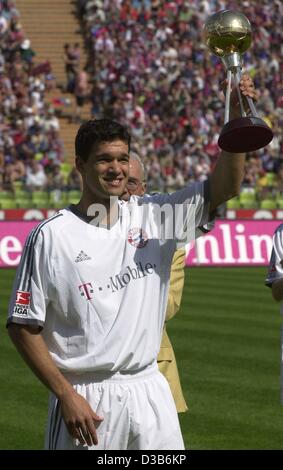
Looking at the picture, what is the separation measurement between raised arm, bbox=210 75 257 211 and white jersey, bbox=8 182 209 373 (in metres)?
0.07

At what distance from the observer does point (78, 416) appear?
14.4 ft

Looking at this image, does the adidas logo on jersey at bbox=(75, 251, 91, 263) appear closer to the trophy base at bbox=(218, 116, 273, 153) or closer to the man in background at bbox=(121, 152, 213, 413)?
the trophy base at bbox=(218, 116, 273, 153)

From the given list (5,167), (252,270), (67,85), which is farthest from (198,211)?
(67,85)

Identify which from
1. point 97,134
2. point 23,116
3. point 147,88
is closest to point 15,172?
point 23,116

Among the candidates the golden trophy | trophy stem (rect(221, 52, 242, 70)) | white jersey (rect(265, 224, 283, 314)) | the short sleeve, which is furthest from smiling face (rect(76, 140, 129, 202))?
white jersey (rect(265, 224, 283, 314))

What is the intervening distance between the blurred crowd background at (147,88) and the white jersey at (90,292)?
24197 millimetres

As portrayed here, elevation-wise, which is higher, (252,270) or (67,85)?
(67,85)

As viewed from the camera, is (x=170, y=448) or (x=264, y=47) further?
(x=264, y=47)

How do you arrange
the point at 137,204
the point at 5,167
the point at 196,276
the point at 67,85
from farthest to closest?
the point at 67,85 → the point at 5,167 → the point at 196,276 → the point at 137,204

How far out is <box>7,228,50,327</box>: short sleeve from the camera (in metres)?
4.49

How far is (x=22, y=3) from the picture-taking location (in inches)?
1481

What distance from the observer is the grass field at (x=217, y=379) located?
9.24 m

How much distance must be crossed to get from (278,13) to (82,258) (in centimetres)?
3587

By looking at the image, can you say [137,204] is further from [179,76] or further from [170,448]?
[179,76]
